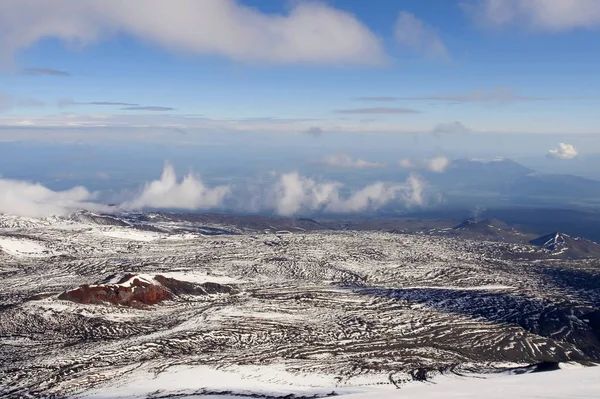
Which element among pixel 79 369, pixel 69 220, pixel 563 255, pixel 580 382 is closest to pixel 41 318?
pixel 79 369

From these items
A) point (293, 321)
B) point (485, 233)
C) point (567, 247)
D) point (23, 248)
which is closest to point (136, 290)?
point (293, 321)

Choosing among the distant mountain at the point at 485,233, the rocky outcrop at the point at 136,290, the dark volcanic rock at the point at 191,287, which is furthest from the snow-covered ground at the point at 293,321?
the distant mountain at the point at 485,233

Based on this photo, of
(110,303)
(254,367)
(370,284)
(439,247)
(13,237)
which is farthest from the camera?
(439,247)

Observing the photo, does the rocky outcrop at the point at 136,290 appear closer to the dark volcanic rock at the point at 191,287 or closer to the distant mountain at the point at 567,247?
the dark volcanic rock at the point at 191,287

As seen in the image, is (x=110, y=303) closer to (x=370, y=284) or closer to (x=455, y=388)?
(x=370, y=284)

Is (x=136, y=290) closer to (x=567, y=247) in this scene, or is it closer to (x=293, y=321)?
(x=293, y=321)

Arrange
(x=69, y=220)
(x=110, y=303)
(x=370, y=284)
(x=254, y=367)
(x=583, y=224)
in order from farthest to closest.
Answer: (x=583, y=224), (x=69, y=220), (x=370, y=284), (x=110, y=303), (x=254, y=367)
